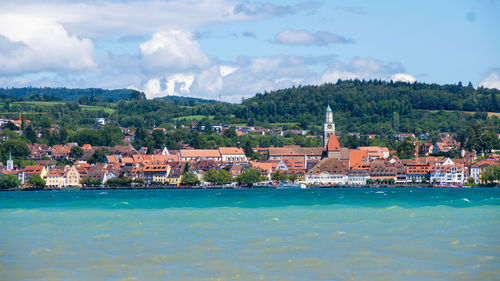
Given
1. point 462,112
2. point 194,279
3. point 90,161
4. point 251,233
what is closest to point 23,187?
point 90,161

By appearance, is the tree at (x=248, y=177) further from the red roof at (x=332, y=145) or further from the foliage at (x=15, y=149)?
the foliage at (x=15, y=149)

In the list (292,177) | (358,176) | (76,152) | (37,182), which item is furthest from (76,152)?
(358,176)

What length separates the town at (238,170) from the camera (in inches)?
4336

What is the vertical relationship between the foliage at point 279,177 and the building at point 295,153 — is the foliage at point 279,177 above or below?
below

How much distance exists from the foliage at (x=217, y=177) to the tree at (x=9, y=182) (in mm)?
26069

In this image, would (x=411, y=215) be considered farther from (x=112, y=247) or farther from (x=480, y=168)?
(x=480, y=168)

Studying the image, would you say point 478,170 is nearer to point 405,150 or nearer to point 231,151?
point 405,150

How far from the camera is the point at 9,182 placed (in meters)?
101

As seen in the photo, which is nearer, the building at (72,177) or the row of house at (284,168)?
the building at (72,177)

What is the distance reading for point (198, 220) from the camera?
37250 mm

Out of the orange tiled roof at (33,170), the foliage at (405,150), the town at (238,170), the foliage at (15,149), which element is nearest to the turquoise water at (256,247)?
the town at (238,170)

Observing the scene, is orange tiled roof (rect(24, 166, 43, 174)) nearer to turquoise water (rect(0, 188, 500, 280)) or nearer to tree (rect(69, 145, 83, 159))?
tree (rect(69, 145, 83, 159))

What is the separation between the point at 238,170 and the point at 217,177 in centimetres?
715

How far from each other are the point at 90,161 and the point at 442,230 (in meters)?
107
